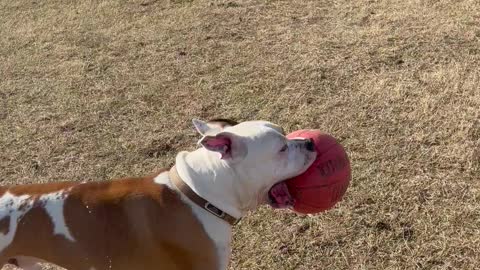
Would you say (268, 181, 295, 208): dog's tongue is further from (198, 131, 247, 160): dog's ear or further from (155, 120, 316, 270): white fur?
(198, 131, 247, 160): dog's ear

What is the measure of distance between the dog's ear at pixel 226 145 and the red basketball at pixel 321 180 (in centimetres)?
33

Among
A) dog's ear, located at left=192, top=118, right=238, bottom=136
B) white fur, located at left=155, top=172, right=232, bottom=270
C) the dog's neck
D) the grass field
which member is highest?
dog's ear, located at left=192, top=118, right=238, bottom=136

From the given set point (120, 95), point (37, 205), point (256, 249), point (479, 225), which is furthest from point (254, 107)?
point (37, 205)

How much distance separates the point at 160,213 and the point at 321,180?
811 mm

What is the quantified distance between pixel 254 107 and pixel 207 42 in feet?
5.25

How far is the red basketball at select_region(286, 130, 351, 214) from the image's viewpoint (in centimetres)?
330

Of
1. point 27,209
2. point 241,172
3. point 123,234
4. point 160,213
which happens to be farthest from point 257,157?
point 27,209

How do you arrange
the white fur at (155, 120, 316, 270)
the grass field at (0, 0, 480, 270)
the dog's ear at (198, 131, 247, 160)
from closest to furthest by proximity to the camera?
the dog's ear at (198, 131, 247, 160) → the white fur at (155, 120, 316, 270) → the grass field at (0, 0, 480, 270)

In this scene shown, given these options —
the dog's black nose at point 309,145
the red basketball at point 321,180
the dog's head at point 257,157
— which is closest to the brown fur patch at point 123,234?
the dog's head at point 257,157

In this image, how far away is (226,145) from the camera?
312cm

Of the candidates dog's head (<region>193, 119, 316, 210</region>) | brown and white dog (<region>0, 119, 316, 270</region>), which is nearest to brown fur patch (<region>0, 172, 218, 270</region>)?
brown and white dog (<region>0, 119, 316, 270</region>)

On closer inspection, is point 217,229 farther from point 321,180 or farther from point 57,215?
point 57,215

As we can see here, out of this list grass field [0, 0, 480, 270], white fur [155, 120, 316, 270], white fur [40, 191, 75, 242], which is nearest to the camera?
white fur [155, 120, 316, 270]

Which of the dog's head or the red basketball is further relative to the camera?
the red basketball
